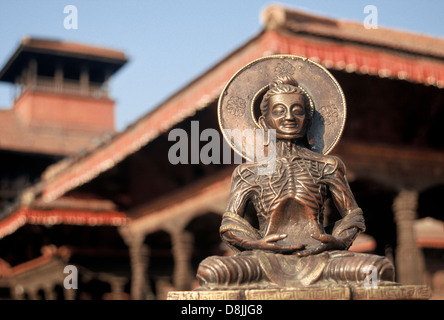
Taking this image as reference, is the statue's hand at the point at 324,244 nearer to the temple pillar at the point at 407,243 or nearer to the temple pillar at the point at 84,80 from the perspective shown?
the temple pillar at the point at 407,243

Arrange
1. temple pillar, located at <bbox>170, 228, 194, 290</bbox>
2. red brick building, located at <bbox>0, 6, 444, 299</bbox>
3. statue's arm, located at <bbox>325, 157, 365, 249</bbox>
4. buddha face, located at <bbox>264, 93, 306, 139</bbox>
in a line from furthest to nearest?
temple pillar, located at <bbox>170, 228, 194, 290</bbox> → red brick building, located at <bbox>0, 6, 444, 299</bbox> → buddha face, located at <bbox>264, 93, 306, 139</bbox> → statue's arm, located at <bbox>325, 157, 365, 249</bbox>

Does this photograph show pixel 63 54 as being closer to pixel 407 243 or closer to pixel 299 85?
pixel 407 243

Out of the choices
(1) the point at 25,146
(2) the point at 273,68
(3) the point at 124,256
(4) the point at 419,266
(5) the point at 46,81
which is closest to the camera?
(2) the point at 273,68

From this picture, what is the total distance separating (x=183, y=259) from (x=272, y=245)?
28.8 ft

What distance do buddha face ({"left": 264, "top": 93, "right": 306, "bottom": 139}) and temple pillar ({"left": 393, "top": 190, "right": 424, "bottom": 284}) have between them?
6.04 meters

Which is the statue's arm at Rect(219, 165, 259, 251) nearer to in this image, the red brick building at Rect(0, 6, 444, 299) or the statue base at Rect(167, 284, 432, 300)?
the statue base at Rect(167, 284, 432, 300)

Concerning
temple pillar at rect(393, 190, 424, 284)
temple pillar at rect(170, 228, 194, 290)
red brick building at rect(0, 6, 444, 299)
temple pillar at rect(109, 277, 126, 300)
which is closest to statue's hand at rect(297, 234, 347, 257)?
red brick building at rect(0, 6, 444, 299)

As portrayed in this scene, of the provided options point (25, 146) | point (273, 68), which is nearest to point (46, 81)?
point (25, 146)

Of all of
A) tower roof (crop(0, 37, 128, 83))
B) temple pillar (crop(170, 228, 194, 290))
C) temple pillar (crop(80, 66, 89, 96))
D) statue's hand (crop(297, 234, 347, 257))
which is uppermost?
tower roof (crop(0, 37, 128, 83))

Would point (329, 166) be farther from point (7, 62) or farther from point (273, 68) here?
point (7, 62)

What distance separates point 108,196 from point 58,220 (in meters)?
1.24

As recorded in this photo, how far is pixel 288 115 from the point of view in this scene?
169 inches

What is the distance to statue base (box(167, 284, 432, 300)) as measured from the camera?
11.7ft
